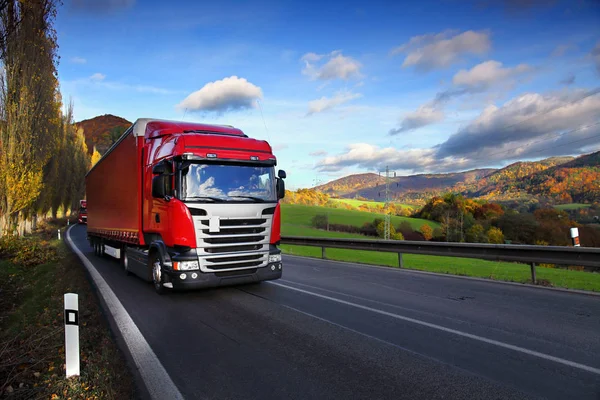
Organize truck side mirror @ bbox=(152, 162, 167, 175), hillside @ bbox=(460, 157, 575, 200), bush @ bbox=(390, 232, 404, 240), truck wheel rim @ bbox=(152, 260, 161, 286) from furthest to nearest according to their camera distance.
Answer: bush @ bbox=(390, 232, 404, 240)
hillside @ bbox=(460, 157, 575, 200)
truck wheel rim @ bbox=(152, 260, 161, 286)
truck side mirror @ bbox=(152, 162, 167, 175)

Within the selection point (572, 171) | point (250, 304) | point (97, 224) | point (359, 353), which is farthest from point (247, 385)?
point (572, 171)

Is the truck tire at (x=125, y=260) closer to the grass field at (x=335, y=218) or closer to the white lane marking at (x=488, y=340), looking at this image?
the white lane marking at (x=488, y=340)

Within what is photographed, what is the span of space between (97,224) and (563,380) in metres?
15.9

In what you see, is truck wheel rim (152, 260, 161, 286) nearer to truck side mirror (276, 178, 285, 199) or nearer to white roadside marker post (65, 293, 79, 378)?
truck side mirror (276, 178, 285, 199)

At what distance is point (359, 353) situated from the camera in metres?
4.36

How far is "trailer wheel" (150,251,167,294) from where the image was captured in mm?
7776

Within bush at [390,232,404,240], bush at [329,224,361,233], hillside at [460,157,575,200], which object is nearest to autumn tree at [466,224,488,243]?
hillside at [460,157,575,200]

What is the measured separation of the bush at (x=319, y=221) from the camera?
80812 mm

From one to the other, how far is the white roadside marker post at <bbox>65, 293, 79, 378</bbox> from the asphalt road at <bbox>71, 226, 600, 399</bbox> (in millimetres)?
888

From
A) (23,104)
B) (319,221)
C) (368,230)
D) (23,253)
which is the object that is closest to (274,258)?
(23,253)

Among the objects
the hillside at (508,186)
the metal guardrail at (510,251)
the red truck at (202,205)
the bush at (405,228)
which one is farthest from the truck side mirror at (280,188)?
the bush at (405,228)

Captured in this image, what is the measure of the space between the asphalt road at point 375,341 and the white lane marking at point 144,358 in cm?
9

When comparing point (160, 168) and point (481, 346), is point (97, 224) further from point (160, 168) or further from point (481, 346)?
point (481, 346)

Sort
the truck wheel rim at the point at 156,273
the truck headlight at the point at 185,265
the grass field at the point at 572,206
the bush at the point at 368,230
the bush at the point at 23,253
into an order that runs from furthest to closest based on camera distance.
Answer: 1. the bush at the point at 368,230
2. the grass field at the point at 572,206
3. the bush at the point at 23,253
4. the truck wheel rim at the point at 156,273
5. the truck headlight at the point at 185,265
